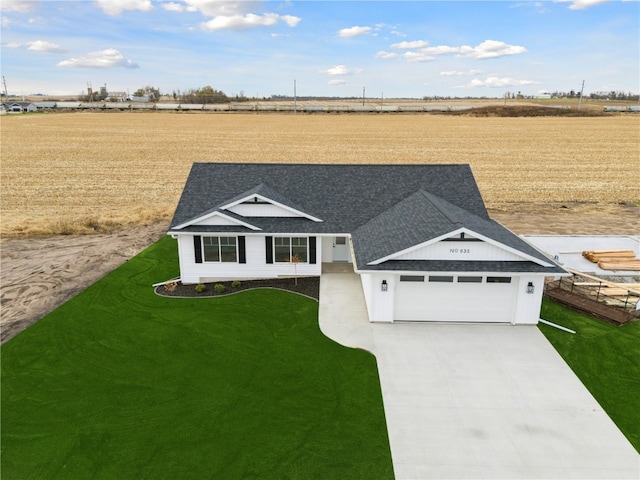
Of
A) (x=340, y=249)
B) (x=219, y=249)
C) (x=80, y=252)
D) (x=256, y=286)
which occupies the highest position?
(x=219, y=249)

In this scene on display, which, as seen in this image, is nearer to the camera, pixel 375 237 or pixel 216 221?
pixel 375 237

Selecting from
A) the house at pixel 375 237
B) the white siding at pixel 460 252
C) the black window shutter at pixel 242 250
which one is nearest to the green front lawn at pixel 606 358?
the house at pixel 375 237

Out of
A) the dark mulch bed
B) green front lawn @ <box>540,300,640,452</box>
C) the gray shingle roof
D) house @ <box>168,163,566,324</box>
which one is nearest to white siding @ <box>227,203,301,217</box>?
house @ <box>168,163,566,324</box>

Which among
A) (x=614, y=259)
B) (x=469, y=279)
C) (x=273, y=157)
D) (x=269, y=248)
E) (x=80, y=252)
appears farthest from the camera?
(x=273, y=157)

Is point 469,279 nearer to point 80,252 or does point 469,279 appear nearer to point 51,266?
point 51,266

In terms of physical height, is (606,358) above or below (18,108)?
below

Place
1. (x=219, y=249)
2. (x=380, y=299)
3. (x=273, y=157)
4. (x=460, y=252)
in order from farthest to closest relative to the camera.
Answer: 1. (x=273, y=157)
2. (x=219, y=249)
3. (x=380, y=299)
4. (x=460, y=252)

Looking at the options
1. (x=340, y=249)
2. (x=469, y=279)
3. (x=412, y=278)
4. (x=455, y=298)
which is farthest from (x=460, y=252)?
(x=340, y=249)
